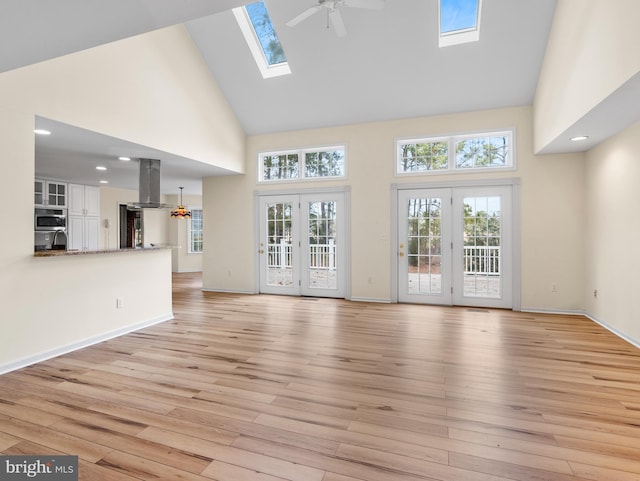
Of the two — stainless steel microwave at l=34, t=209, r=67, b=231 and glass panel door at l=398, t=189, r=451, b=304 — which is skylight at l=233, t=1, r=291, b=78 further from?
stainless steel microwave at l=34, t=209, r=67, b=231

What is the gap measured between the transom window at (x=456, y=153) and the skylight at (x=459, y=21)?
151cm

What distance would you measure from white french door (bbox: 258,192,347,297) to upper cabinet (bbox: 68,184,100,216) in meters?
4.42

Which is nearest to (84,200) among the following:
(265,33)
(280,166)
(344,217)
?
(280,166)

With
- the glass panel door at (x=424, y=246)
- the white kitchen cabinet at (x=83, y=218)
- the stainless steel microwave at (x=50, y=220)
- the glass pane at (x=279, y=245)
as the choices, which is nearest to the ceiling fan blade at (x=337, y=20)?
the glass panel door at (x=424, y=246)

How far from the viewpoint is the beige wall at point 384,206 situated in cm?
543

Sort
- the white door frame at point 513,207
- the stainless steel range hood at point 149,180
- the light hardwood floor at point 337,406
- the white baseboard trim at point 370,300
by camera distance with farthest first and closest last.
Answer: the white baseboard trim at point 370,300, the white door frame at point 513,207, the stainless steel range hood at point 149,180, the light hardwood floor at point 337,406

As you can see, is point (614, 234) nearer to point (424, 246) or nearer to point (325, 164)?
point (424, 246)

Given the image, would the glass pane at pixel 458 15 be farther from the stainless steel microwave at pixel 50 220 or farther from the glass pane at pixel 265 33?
the stainless steel microwave at pixel 50 220

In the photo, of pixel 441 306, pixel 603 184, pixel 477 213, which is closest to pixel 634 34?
pixel 603 184

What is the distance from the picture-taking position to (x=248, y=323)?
4848 mm

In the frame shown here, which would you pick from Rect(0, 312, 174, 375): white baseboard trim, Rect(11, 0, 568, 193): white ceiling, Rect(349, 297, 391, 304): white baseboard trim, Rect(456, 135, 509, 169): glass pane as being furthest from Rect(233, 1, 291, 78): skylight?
Rect(0, 312, 174, 375): white baseboard trim

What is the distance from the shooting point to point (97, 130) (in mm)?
3938

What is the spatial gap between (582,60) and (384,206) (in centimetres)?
333

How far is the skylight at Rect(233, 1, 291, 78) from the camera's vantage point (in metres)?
5.36
